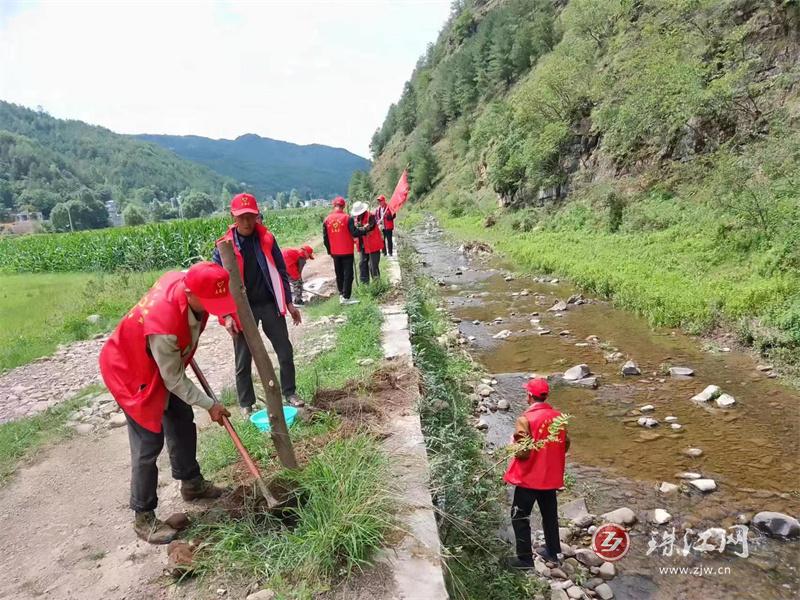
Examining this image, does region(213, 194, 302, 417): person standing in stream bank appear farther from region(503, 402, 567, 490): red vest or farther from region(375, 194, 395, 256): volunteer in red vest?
region(375, 194, 395, 256): volunteer in red vest

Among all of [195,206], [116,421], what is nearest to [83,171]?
[195,206]

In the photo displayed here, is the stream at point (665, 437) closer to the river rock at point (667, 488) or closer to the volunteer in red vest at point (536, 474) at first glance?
the river rock at point (667, 488)

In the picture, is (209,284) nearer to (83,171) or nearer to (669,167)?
(669,167)

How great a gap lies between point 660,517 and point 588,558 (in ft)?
2.55

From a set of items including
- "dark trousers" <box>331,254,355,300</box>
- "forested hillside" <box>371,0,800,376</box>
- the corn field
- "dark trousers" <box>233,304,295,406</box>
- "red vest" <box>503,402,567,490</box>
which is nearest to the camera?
"red vest" <box>503,402,567,490</box>

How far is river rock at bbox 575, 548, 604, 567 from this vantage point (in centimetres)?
352

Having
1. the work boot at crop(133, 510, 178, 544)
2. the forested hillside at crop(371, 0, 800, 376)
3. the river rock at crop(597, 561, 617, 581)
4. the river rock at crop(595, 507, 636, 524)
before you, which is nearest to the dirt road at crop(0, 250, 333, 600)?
the work boot at crop(133, 510, 178, 544)

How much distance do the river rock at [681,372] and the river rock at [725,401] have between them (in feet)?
2.41

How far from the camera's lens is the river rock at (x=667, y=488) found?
4.18 metres

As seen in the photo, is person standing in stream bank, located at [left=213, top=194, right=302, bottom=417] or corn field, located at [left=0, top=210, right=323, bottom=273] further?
corn field, located at [left=0, top=210, right=323, bottom=273]

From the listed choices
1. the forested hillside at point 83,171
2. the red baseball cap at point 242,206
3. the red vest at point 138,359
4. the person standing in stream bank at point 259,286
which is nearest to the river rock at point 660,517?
the person standing in stream bank at point 259,286

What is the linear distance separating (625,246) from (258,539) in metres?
11.1

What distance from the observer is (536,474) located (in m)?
3.38

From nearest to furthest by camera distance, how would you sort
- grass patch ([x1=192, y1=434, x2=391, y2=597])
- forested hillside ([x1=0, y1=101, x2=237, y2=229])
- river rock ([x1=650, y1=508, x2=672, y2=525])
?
grass patch ([x1=192, y1=434, x2=391, y2=597]) < river rock ([x1=650, y1=508, x2=672, y2=525]) < forested hillside ([x1=0, y1=101, x2=237, y2=229])
